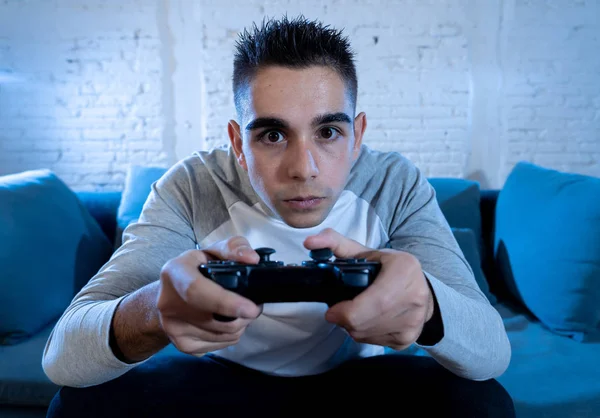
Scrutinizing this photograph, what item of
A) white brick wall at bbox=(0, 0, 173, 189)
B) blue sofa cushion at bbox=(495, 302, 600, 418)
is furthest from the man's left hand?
white brick wall at bbox=(0, 0, 173, 189)

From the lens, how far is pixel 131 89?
3143 millimetres

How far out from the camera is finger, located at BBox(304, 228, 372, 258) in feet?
2.40

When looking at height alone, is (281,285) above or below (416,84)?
below

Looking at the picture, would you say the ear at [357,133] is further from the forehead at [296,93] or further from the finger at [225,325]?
the finger at [225,325]

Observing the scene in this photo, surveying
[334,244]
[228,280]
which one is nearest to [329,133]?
[334,244]

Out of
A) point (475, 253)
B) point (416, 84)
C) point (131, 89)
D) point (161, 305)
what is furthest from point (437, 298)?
point (131, 89)

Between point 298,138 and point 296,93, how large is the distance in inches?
3.8

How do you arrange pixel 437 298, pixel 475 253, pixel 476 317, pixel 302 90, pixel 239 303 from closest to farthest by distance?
pixel 239 303, pixel 437 298, pixel 476 317, pixel 302 90, pixel 475 253

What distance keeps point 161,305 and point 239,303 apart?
15cm

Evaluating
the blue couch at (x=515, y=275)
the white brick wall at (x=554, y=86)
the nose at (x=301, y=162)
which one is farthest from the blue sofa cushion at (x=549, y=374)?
the white brick wall at (x=554, y=86)

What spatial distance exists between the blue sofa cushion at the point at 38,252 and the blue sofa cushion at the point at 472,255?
1.59m

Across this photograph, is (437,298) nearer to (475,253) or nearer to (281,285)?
(281,285)

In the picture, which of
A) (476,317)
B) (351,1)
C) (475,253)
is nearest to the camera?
(476,317)

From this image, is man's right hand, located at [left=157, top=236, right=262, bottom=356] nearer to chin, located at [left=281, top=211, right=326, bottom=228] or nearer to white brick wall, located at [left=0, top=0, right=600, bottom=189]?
chin, located at [left=281, top=211, right=326, bottom=228]
